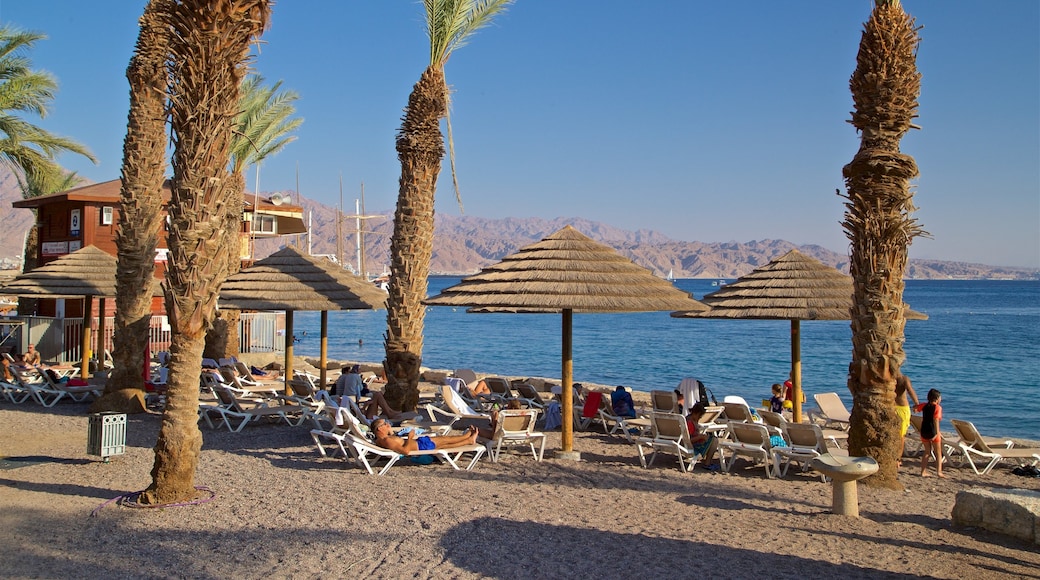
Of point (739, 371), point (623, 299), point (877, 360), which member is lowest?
point (739, 371)

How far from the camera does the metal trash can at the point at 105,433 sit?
916cm

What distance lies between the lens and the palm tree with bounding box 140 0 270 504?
7.38 metres

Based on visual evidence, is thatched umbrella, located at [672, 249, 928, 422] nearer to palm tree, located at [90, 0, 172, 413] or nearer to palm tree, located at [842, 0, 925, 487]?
palm tree, located at [842, 0, 925, 487]

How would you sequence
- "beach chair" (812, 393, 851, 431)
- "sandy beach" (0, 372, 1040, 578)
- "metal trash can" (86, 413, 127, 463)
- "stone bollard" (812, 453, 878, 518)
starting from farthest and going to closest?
"beach chair" (812, 393, 851, 431) → "metal trash can" (86, 413, 127, 463) → "stone bollard" (812, 453, 878, 518) → "sandy beach" (0, 372, 1040, 578)

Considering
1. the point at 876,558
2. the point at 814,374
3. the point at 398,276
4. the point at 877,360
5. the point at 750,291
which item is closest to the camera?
the point at 876,558

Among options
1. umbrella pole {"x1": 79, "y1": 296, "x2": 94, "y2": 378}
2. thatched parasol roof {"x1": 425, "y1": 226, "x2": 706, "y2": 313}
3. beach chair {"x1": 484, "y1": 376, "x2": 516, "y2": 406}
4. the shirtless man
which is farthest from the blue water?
umbrella pole {"x1": 79, "y1": 296, "x2": 94, "y2": 378}

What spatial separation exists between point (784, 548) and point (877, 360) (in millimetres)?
3100

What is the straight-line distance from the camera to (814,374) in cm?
3981

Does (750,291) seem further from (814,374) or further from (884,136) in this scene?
(814,374)

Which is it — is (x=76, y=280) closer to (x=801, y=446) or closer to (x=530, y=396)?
(x=530, y=396)

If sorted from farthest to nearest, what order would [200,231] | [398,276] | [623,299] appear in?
1. [398,276]
2. [623,299]
3. [200,231]

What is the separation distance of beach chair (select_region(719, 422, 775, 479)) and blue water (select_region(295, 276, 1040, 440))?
1132cm

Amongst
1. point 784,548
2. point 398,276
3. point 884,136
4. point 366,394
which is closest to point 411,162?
point 398,276

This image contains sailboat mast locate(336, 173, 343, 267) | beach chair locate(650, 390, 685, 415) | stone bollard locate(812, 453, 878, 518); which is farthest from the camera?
sailboat mast locate(336, 173, 343, 267)
